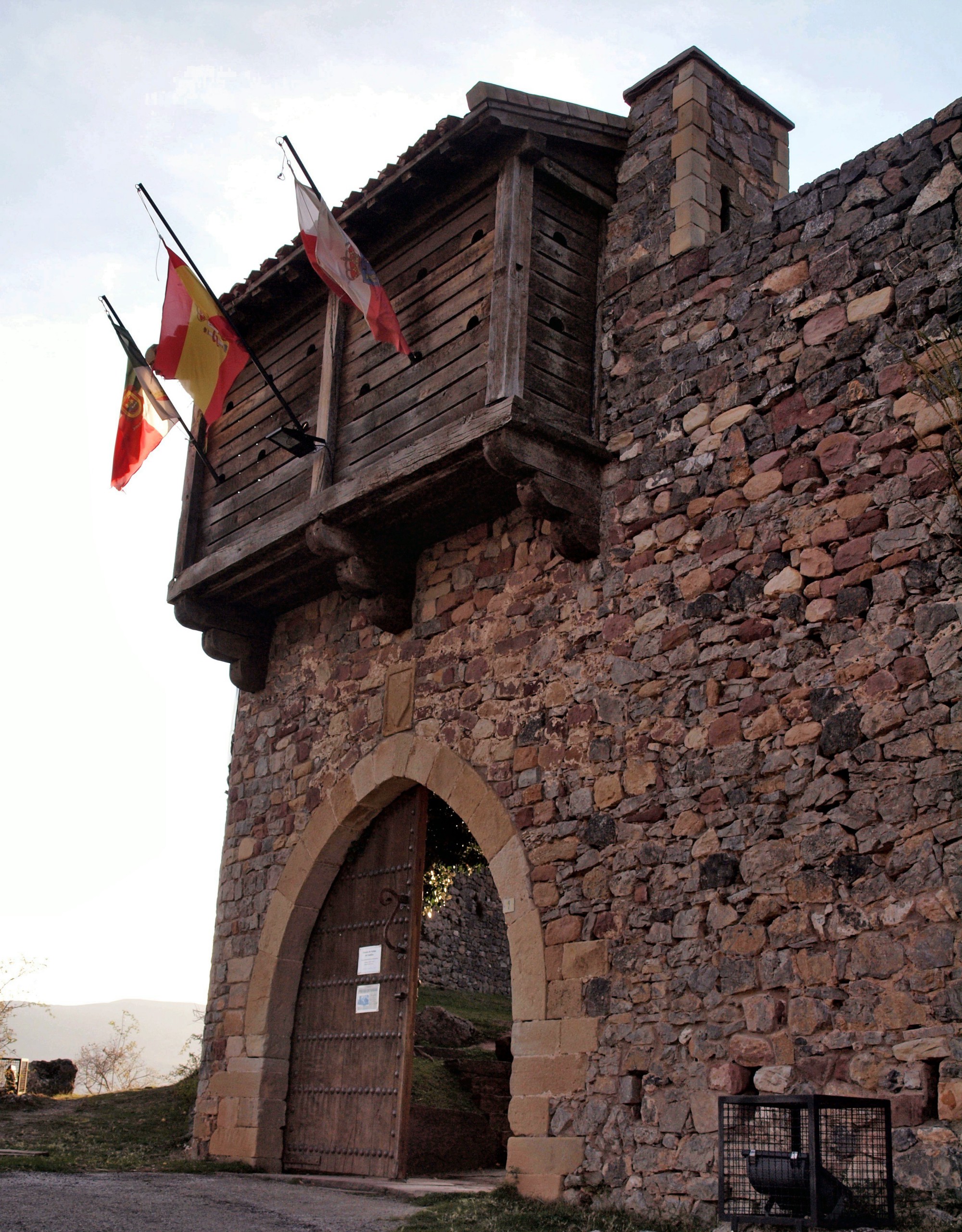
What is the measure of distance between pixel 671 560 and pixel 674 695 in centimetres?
72

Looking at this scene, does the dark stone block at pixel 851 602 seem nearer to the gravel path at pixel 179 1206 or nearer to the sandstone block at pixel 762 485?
the sandstone block at pixel 762 485

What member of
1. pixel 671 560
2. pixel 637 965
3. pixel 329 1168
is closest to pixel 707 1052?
pixel 637 965

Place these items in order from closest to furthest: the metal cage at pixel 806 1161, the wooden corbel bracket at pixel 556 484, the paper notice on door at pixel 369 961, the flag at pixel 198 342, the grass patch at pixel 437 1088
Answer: the metal cage at pixel 806 1161
the wooden corbel bracket at pixel 556 484
the paper notice on door at pixel 369 961
the flag at pixel 198 342
the grass patch at pixel 437 1088

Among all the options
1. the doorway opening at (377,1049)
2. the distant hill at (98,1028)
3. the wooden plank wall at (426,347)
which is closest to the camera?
the wooden plank wall at (426,347)

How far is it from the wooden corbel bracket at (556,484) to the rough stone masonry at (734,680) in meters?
0.12

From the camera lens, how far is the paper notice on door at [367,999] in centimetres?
743

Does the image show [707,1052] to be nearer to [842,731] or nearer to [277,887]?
[842,731]

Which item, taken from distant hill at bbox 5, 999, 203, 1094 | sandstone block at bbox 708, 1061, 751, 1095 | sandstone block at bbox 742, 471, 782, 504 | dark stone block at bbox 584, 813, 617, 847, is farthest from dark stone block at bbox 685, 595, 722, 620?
distant hill at bbox 5, 999, 203, 1094

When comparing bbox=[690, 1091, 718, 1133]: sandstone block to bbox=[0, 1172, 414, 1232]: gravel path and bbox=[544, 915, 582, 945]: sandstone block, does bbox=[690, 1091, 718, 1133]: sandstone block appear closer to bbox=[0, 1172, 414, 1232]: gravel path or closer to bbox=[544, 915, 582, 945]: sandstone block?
bbox=[544, 915, 582, 945]: sandstone block

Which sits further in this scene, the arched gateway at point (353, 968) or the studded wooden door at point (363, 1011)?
the studded wooden door at point (363, 1011)

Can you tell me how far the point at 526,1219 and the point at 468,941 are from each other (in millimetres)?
9200

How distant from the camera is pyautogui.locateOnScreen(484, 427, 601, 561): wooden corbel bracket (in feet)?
20.7

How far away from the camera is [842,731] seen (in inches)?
202

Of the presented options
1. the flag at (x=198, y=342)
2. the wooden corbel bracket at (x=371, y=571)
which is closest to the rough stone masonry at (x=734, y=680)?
the wooden corbel bracket at (x=371, y=571)
